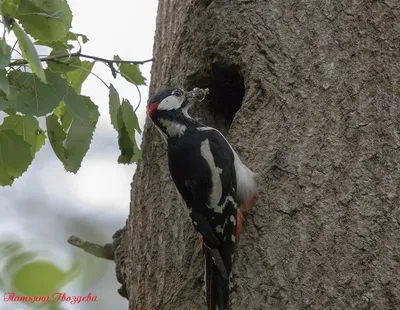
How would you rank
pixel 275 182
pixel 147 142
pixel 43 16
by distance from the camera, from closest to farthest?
pixel 43 16
pixel 275 182
pixel 147 142

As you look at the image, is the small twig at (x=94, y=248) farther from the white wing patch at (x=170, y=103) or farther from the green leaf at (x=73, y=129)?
the white wing patch at (x=170, y=103)

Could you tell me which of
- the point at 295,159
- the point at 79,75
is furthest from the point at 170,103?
the point at 295,159

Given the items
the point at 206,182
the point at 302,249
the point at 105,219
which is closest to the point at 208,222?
the point at 206,182

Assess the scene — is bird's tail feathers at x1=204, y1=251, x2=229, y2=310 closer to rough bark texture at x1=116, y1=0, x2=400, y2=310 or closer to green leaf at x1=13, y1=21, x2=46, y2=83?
rough bark texture at x1=116, y1=0, x2=400, y2=310

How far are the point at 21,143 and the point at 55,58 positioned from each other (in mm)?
340

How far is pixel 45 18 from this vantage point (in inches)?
88.0

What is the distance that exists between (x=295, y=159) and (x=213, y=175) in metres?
0.43

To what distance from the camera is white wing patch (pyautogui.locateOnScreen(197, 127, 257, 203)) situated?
2.65 metres

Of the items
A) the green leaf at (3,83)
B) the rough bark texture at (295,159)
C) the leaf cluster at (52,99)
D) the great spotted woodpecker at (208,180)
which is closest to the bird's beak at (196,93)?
the great spotted woodpecker at (208,180)

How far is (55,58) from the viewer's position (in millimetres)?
2529

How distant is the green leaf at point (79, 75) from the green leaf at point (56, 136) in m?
0.21

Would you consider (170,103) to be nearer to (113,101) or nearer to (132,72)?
(132,72)

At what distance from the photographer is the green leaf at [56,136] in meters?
2.61

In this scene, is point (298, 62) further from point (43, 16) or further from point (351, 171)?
point (43, 16)
